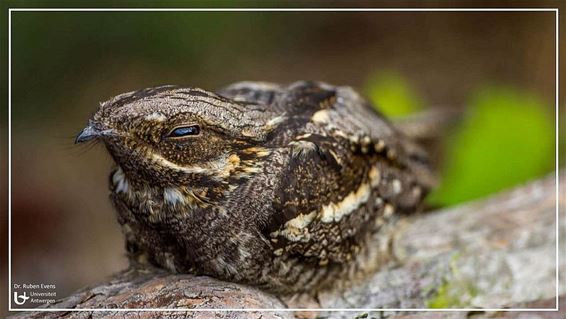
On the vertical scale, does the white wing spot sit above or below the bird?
above

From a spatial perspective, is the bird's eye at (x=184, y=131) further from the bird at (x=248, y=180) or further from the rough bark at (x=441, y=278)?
the rough bark at (x=441, y=278)

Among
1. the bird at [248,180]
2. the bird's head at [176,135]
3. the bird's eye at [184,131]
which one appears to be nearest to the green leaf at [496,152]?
the bird at [248,180]

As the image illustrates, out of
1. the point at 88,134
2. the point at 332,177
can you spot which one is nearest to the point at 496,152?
the point at 332,177

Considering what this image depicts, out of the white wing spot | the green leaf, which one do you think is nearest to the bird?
the white wing spot

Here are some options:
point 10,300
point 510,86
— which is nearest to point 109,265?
point 10,300

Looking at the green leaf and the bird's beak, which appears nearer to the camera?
the bird's beak

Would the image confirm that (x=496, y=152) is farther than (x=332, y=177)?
Yes

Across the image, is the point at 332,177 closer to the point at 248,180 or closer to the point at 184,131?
the point at 248,180

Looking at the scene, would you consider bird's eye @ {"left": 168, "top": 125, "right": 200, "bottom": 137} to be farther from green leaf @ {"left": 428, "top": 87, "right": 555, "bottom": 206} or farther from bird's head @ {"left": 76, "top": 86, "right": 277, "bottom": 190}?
green leaf @ {"left": 428, "top": 87, "right": 555, "bottom": 206}
